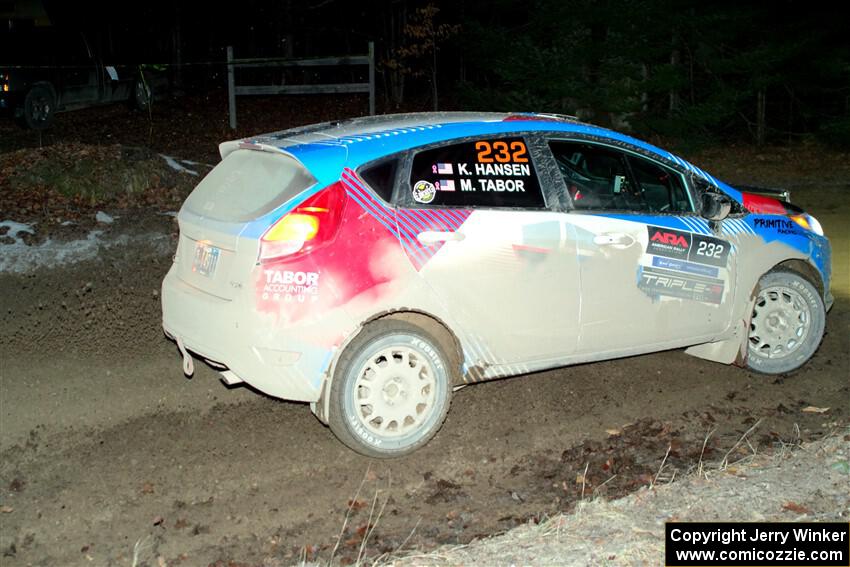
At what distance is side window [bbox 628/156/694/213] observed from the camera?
20.3ft

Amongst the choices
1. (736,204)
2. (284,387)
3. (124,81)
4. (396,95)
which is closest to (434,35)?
(396,95)

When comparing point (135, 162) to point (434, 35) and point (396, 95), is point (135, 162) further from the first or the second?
point (396, 95)

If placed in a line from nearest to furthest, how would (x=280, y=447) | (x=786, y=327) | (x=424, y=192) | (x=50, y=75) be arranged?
(x=424, y=192) → (x=280, y=447) → (x=786, y=327) → (x=50, y=75)

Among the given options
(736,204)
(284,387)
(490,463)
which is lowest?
(490,463)

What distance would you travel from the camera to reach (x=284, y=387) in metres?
5.07

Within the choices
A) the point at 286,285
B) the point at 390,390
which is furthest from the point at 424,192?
the point at 390,390

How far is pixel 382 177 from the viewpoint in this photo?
5.28 m

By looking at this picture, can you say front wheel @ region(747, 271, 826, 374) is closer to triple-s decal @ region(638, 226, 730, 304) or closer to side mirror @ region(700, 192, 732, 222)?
triple-s decal @ region(638, 226, 730, 304)

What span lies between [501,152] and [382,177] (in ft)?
2.74

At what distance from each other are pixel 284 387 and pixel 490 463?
1.30m

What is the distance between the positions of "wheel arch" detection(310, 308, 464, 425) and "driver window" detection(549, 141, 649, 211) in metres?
1.20

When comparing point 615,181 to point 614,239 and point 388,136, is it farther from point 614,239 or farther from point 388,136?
point 388,136

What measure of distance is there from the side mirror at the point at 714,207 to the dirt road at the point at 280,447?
126 cm

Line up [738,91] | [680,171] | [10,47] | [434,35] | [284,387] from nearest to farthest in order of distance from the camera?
[284,387]
[680,171]
[10,47]
[738,91]
[434,35]
